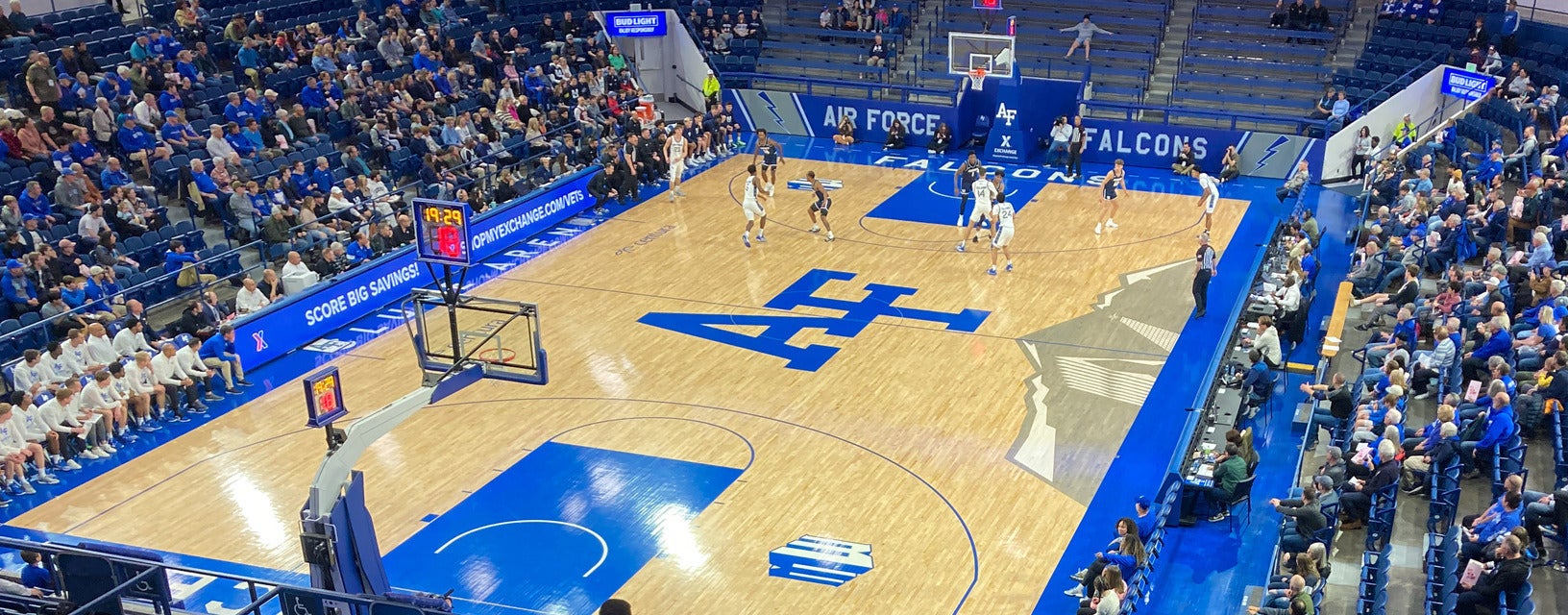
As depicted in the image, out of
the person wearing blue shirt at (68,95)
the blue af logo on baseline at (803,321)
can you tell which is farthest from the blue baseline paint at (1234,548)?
the person wearing blue shirt at (68,95)

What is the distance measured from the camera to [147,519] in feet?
56.7

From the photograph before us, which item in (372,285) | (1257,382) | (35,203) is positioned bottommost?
(1257,382)

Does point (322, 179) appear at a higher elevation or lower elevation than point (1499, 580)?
higher

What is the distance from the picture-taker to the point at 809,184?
32969 millimetres

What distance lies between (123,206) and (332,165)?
17.5 ft

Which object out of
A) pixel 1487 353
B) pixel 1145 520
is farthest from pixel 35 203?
pixel 1487 353

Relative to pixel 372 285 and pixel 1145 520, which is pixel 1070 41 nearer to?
pixel 372 285

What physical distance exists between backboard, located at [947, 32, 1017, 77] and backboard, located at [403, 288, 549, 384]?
23.2 meters

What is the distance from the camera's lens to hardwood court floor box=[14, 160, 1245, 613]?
1616 centimetres

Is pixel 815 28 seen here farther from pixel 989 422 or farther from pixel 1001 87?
pixel 989 422

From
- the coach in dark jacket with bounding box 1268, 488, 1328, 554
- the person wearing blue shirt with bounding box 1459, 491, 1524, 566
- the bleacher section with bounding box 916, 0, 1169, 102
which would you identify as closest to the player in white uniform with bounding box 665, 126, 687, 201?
the bleacher section with bounding box 916, 0, 1169, 102

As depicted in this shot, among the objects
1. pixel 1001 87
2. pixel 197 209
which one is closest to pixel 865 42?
pixel 1001 87

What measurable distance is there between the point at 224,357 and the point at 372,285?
3666 mm

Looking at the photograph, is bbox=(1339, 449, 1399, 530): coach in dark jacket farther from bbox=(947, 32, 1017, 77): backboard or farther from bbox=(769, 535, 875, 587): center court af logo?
bbox=(947, 32, 1017, 77): backboard
